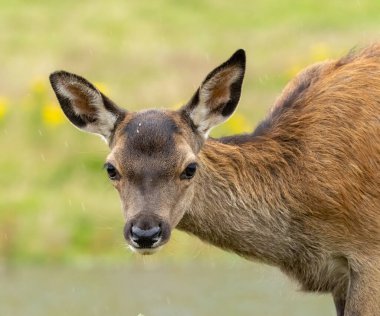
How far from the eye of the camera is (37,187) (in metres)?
23.3

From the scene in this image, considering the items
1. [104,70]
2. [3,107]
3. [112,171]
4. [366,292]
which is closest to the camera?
[112,171]

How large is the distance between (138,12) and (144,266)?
14.9 meters

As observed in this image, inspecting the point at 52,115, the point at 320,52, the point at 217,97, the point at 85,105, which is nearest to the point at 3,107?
the point at 52,115

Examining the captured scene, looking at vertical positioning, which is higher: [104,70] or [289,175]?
[289,175]

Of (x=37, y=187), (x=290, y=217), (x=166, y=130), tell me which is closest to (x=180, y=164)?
→ (x=166, y=130)

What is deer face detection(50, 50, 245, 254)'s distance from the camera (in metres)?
11.1

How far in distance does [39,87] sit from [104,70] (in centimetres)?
438

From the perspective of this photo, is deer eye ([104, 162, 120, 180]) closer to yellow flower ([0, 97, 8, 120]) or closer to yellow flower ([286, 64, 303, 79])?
yellow flower ([0, 97, 8, 120])

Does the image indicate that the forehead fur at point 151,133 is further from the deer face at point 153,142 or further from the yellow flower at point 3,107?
the yellow flower at point 3,107

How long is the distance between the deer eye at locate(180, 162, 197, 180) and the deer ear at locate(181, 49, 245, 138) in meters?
0.48

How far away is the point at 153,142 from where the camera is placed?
37.3ft

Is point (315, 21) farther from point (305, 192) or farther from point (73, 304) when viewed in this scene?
point (305, 192)

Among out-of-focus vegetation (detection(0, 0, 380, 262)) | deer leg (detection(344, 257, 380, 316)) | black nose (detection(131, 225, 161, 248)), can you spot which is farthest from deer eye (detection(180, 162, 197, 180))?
out-of-focus vegetation (detection(0, 0, 380, 262))

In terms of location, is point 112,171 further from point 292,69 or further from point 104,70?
point 104,70
